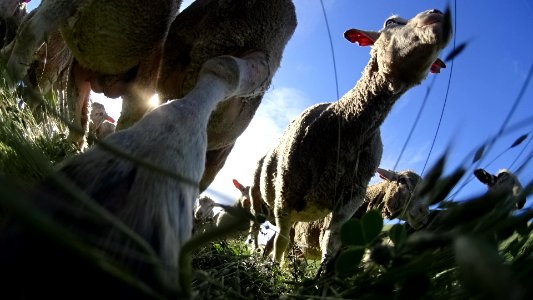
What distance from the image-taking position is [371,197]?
8.12 meters

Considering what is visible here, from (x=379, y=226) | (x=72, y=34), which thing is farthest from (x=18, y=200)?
(x=72, y=34)

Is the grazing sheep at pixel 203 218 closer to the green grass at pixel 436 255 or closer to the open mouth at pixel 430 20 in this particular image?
the green grass at pixel 436 255

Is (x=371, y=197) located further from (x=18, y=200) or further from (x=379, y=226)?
(x=18, y=200)

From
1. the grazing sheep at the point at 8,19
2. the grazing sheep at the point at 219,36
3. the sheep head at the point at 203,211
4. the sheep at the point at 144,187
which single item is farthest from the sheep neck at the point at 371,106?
the grazing sheep at the point at 8,19

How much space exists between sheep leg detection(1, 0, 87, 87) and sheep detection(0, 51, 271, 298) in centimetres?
174

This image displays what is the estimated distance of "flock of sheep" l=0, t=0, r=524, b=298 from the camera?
0.71 metres

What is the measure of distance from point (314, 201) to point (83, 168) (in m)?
3.64

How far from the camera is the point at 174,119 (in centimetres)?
156

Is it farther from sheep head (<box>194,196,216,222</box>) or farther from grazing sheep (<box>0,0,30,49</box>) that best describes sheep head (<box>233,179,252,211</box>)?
grazing sheep (<box>0,0,30,49</box>)

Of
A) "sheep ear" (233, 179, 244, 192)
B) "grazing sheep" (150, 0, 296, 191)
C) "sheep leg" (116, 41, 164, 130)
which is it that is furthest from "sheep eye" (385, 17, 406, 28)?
"sheep ear" (233, 179, 244, 192)

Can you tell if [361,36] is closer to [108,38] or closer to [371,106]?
[371,106]

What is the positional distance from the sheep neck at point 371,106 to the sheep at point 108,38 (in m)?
1.98

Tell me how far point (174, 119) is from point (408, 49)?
322 centimetres

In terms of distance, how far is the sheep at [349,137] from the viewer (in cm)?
429
